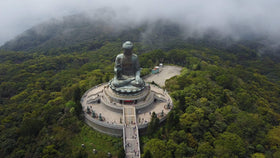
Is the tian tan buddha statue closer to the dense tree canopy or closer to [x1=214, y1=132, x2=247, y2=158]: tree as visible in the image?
the dense tree canopy

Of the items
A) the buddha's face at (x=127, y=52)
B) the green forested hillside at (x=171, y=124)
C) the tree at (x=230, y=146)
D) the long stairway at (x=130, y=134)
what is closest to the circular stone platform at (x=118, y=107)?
the long stairway at (x=130, y=134)

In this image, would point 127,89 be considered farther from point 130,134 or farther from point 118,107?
point 130,134

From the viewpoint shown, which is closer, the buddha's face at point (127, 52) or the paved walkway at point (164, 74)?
the buddha's face at point (127, 52)

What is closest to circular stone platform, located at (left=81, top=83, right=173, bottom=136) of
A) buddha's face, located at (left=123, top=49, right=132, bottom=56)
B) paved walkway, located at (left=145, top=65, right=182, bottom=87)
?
buddha's face, located at (left=123, top=49, right=132, bottom=56)

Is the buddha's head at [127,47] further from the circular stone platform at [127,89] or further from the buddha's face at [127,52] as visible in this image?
the circular stone platform at [127,89]

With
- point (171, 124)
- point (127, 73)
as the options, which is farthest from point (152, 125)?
Result: point (127, 73)
